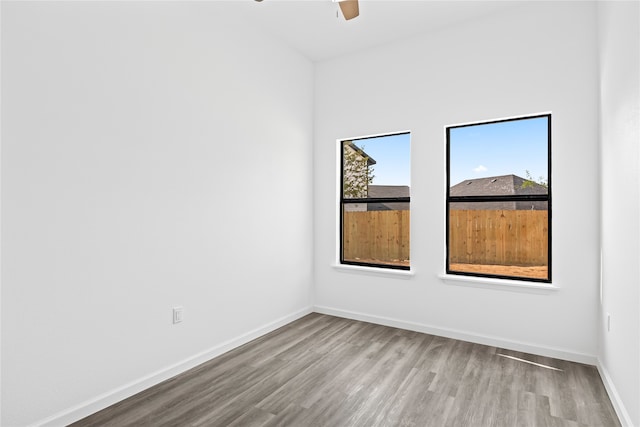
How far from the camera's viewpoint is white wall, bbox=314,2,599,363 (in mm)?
2846

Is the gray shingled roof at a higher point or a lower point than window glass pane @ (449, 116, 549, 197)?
lower

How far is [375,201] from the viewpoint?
4.00m

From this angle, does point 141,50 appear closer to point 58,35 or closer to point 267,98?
point 58,35

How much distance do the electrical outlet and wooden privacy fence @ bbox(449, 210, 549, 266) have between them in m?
2.53

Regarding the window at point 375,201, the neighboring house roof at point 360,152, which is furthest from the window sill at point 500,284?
the neighboring house roof at point 360,152

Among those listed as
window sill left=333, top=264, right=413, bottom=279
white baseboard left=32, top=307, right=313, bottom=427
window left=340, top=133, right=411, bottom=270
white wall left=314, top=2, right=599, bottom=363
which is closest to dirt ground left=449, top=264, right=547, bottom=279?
white wall left=314, top=2, right=599, bottom=363

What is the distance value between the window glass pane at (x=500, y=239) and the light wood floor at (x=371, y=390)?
0.74 m

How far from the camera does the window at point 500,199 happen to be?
3.11 meters

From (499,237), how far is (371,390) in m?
1.89

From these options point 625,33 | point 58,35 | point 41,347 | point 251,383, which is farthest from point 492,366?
point 58,35

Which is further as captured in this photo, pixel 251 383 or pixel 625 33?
pixel 251 383

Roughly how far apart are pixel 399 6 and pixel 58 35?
260cm

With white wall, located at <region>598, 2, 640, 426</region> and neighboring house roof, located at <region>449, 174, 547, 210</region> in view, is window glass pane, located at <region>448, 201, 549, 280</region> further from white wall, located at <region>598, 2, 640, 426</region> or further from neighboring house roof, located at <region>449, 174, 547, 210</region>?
white wall, located at <region>598, 2, 640, 426</region>

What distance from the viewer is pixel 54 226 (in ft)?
6.40
